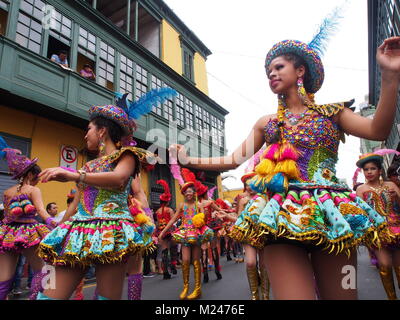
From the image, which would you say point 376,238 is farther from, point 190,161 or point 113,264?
point 113,264

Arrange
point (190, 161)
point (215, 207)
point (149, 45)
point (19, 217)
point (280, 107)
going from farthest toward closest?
point (149, 45)
point (215, 207)
point (19, 217)
point (190, 161)
point (280, 107)

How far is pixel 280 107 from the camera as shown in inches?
79.6

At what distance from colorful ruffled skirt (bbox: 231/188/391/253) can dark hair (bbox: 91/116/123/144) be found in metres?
1.69

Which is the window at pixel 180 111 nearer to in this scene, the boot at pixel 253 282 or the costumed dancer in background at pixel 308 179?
the boot at pixel 253 282

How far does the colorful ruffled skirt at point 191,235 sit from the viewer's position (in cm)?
559

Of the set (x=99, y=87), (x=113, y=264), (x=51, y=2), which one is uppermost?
(x=51, y=2)

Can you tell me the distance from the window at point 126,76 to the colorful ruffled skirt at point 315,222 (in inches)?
463

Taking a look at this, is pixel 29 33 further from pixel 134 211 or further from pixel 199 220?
pixel 134 211

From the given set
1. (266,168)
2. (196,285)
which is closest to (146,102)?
(266,168)

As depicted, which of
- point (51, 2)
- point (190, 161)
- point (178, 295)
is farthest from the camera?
point (51, 2)

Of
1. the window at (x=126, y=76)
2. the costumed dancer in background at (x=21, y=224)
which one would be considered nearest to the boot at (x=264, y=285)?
the costumed dancer in background at (x=21, y=224)

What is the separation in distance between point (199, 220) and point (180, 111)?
11122 millimetres

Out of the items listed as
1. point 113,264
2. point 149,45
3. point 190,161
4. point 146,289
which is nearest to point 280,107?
point 190,161

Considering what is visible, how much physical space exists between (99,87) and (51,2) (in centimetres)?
307
